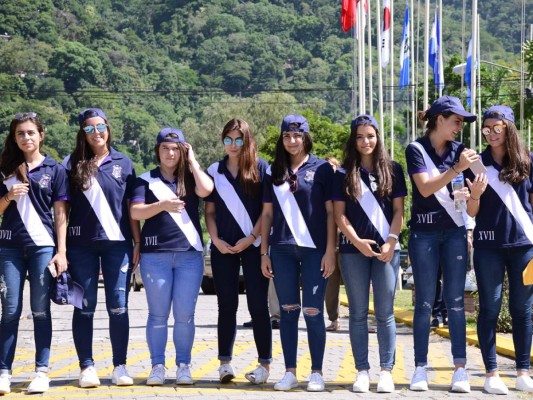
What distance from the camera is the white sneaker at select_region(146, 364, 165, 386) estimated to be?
32.0 ft

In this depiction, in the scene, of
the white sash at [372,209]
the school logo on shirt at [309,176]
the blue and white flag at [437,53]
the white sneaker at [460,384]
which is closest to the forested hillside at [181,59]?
the blue and white flag at [437,53]

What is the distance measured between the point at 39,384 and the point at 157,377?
0.93m

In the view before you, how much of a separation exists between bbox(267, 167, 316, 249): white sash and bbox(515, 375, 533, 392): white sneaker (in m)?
1.90

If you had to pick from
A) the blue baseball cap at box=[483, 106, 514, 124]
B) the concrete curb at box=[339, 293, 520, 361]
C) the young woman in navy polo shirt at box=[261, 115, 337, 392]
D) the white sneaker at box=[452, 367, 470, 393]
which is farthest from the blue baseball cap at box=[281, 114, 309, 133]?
the concrete curb at box=[339, 293, 520, 361]

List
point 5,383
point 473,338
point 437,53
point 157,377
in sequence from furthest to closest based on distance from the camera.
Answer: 1. point 437,53
2. point 473,338
3. point 157,377
4. point 5,383

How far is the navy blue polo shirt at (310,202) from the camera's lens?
32.0 ft

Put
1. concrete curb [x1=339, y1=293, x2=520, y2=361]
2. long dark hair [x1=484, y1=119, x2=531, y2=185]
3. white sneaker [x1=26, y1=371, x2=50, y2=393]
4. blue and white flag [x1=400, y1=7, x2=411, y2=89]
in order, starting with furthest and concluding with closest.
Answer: blue and white flag [x1=400, y1=7, x2=411, y2=89] → concrete curb [x1=339, y1=293, x2=520, y2=361] → long dark hair [x1=484, y1=119, x2=531, y2=185] → white sneaker [x1=26, y1=371, x2=50, y2=393]

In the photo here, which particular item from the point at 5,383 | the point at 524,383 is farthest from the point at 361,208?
the point at 5,383

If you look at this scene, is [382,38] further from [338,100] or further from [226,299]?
[338,100]

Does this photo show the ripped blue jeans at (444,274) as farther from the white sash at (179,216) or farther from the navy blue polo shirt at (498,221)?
the white sash at (179,216)

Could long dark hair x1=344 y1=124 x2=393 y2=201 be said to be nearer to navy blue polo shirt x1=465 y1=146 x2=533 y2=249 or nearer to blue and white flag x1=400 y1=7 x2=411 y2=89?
navy blue polo shirt x1=465 y1=146 x2=533 y2=249

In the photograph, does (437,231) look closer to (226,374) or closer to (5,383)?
(226,374)

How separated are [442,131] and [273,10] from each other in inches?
7225

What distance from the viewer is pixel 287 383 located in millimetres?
9586
